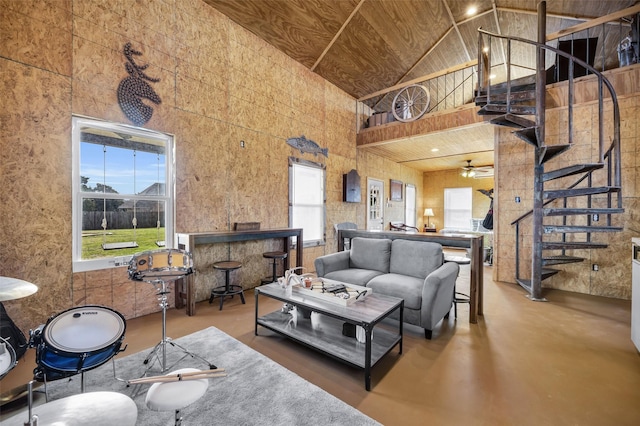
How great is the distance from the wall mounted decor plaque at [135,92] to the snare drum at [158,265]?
1964 mm

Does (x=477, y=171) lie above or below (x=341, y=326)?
above

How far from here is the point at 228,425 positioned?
159cm

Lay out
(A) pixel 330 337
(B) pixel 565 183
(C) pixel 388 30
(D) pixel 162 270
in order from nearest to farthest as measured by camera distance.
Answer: (D) pixel 162 270 → (A) pixel 330 337 → (B) pixel 565 183 → (C) pixel 388 30

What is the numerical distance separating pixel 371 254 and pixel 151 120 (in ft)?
10.7

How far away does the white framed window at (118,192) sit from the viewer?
2.87 m

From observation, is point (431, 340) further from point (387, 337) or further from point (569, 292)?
point (569, 292)

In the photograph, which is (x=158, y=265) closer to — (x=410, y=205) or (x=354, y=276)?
(x=354, y=276)

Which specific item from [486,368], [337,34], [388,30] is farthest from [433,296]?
[388,30]

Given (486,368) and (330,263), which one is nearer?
(486,368)

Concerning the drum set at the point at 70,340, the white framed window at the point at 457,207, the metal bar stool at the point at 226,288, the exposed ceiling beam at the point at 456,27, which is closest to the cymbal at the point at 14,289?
the drum set at the point at 70,340

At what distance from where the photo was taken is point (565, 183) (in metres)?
4.37

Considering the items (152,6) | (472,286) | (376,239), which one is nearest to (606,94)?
(472,286)

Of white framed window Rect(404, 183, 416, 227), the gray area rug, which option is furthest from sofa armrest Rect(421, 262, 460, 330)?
white framed window Rect(404, 183, 416, 227)

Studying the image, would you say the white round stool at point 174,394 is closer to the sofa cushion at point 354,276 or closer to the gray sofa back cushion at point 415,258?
the sofa cushion at point 354,276
